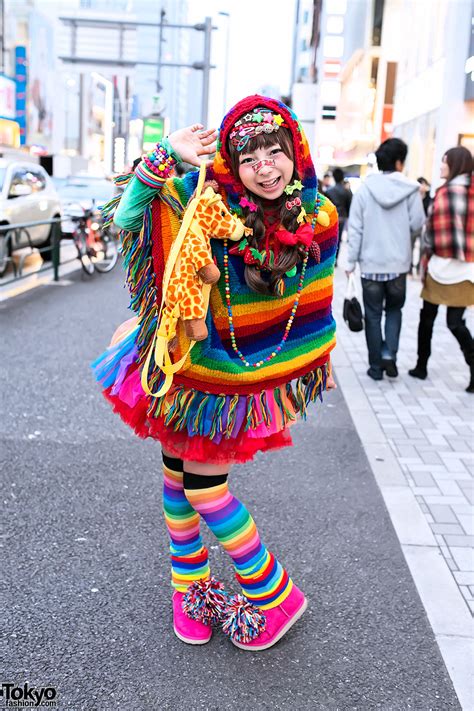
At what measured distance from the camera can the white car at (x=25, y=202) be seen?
12094 millimetres

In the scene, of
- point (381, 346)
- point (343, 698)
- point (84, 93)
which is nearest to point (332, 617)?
point (343, 698)

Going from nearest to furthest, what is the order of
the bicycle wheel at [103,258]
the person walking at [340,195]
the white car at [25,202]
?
the white car at [25,202] < the bicycle wheel at [103,258] < the person walking at [340,195]

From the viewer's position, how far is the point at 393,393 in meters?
6.09

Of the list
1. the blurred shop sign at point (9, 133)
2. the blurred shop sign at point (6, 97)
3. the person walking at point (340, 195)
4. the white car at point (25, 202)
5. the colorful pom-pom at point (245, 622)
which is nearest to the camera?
the colorful pom-pom at point (245, 622)

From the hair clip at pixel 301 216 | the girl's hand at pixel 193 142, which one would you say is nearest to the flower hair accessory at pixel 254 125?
the girl's hand at pixel 193 142

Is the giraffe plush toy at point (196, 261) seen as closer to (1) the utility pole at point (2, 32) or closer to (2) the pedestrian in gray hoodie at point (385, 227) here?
(2) the pedestrian in gray hoodie at point (385, 227)

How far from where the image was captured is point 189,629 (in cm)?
266

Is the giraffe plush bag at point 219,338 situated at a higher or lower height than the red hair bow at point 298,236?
lower

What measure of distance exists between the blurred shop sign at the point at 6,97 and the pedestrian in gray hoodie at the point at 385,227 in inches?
1204

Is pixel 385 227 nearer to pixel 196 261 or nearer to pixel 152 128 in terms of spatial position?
pixel 196 261

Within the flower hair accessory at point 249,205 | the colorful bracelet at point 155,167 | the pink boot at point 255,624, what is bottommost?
the pink boot at point 255,624

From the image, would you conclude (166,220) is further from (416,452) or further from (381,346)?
(381,346)

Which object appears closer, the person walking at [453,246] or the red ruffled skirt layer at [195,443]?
the red ruffled skirt layer at [195,443]

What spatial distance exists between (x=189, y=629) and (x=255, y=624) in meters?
0.24
